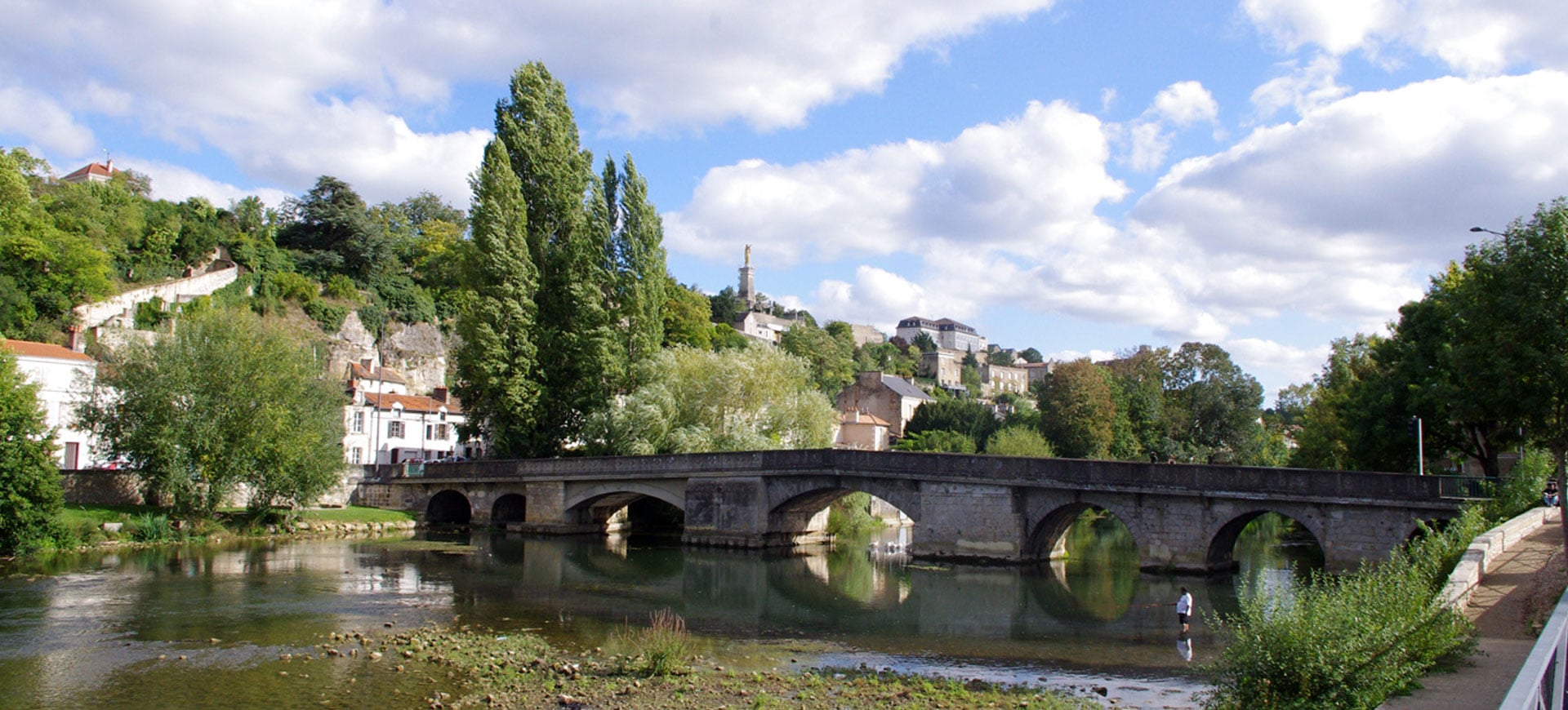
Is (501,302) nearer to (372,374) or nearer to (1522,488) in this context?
(372,374)

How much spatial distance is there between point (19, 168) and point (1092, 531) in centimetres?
6014

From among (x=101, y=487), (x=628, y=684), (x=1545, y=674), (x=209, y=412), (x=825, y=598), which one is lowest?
(x=825, y=598)

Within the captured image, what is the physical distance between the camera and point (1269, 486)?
2808cm

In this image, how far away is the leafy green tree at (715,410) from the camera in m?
40.9

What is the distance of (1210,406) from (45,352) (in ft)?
199

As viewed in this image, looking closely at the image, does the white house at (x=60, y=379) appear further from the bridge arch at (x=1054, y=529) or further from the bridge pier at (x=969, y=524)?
the bridge arch at (x=1054, y=529)

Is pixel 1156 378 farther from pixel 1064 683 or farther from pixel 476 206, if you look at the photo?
Answer: pixel 1064 683

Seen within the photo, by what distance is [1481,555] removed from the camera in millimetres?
14859

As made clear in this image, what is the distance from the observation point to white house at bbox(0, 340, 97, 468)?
40.8 meters

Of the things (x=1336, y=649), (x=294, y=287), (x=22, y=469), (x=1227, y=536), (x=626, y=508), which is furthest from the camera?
(x=294, y=287)

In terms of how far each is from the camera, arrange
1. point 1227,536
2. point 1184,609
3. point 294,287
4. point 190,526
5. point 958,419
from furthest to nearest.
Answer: point 958,419
point 294,287
point 190,526
point 1227,536
point 1184,609

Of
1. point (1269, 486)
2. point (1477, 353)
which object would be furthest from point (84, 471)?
point (1477, 353)

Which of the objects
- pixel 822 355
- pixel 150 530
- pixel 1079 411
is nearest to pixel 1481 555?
pixel 150 530

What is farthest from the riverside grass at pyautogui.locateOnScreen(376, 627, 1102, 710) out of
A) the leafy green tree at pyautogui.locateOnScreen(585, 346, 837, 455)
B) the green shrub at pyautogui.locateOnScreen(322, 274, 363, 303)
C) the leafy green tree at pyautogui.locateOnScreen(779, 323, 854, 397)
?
the leafy green tree at pyautogui.locateOnScreen(779, 323, 854, 397)
